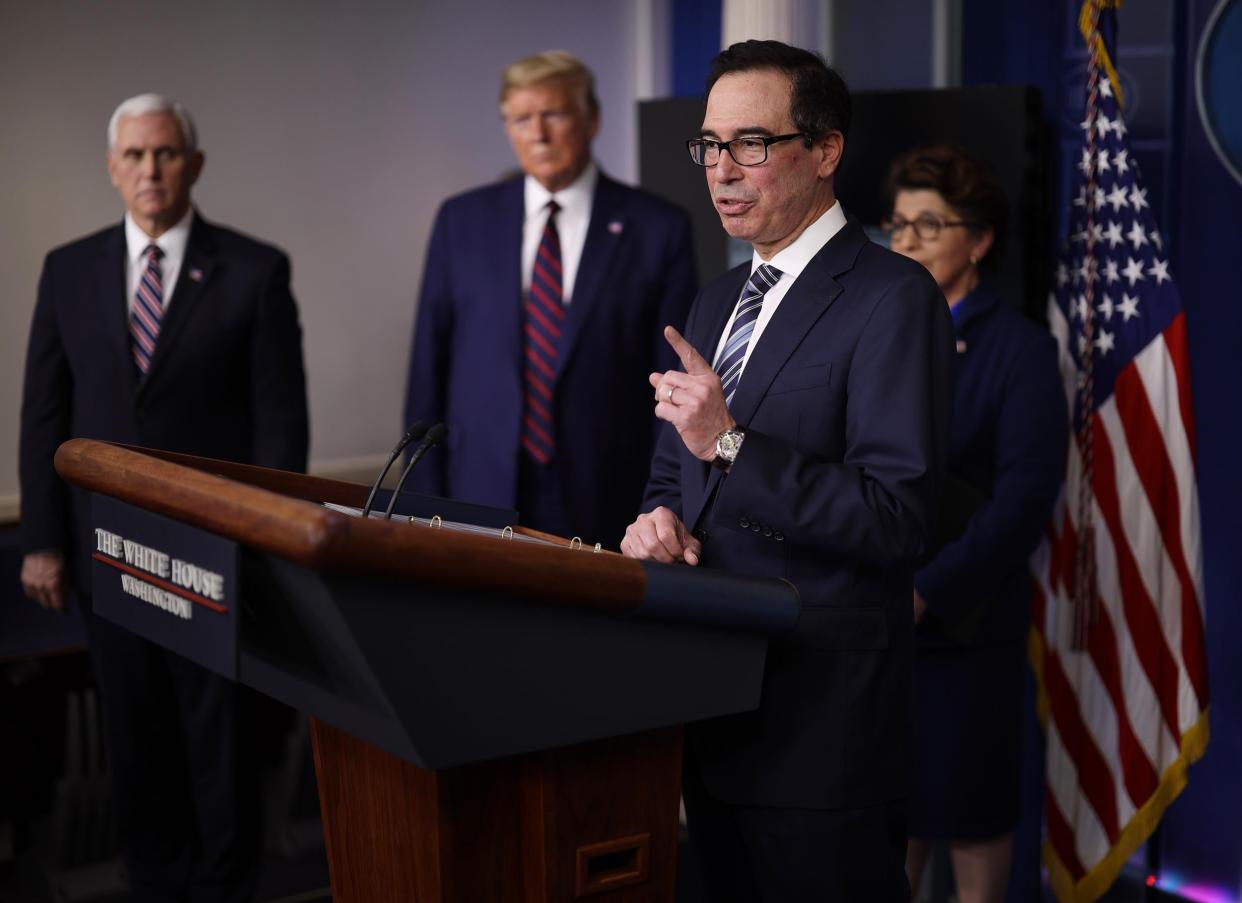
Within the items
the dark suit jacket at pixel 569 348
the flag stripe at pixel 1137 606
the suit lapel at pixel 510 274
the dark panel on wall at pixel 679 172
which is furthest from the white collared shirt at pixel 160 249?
the flag stripe at pixel 1137 606

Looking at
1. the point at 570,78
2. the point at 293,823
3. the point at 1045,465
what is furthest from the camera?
the point at 293,823

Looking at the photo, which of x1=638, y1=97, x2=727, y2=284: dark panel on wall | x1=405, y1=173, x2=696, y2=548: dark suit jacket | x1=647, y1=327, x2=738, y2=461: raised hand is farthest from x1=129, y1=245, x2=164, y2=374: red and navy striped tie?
x1=647, y1=327, x2=738, y2=461: raised hand

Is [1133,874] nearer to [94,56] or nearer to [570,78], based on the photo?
[570,78]

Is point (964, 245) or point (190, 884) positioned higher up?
point (964, 245)

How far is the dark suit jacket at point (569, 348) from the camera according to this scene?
3.46 meters

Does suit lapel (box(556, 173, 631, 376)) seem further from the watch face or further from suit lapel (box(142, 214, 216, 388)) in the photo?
the watch face

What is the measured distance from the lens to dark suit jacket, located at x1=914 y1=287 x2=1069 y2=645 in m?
2.78

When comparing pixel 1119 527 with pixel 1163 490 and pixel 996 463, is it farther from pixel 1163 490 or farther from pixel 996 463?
pixel 996 463

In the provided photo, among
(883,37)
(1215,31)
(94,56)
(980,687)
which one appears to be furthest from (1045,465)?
(94,56)

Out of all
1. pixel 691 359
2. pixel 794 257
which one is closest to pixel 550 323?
pixel 794 257

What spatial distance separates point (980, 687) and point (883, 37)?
176cm

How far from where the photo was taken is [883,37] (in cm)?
378

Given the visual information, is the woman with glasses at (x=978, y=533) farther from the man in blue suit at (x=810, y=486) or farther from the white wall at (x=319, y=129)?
the white wall at (x=319, y=129)

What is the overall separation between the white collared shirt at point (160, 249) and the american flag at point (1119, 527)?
196cm
